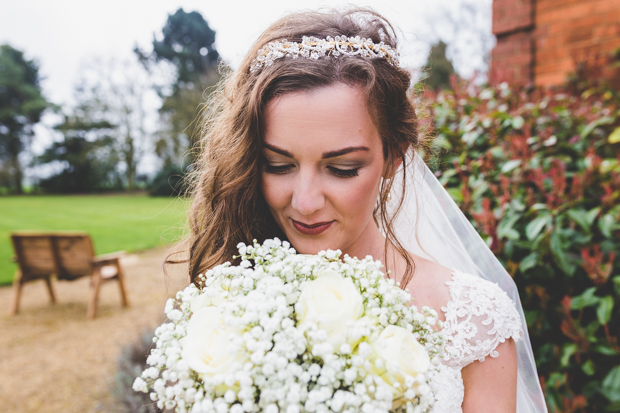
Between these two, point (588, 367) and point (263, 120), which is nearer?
point (263, 120)

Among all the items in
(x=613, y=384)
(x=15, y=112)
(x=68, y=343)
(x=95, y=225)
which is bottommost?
(x=68, y=343)

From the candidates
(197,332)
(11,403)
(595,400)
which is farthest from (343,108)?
(11,403)

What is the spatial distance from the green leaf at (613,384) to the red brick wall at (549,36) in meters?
2.92

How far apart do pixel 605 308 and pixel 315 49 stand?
180 cm

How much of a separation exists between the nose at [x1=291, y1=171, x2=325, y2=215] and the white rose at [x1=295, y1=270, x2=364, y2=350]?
434 millimetres

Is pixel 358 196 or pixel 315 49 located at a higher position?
pixel 315 49

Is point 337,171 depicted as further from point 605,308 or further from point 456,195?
point 605,308

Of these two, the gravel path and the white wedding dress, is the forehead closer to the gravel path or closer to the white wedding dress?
the white wedding dress

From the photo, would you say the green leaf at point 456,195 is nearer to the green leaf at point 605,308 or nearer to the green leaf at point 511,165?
the green leaf at point 511,165

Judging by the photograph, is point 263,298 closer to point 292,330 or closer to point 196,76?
point 292,330

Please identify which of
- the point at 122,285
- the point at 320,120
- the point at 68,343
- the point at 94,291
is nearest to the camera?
the point at 320,120

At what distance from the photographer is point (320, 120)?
1387 mm

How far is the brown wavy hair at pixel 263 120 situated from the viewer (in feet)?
4.88

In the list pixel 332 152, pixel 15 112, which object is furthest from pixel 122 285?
pixel 15 112
